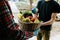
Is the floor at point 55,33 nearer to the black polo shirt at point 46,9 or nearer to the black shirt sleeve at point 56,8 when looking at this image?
the black polo shirt at point 46,9

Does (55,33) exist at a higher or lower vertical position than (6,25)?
lower

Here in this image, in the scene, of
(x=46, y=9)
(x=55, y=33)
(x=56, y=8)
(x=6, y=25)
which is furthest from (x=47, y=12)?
(x=55, y=33)

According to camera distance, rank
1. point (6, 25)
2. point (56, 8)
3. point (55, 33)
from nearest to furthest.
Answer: point (6, 25) → point (56, 8) → point (55, 33)

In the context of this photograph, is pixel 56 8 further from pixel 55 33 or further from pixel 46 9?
pixel 55 33

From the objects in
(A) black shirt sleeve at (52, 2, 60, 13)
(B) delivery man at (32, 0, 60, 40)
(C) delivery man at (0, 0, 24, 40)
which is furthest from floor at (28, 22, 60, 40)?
(C) delivery man at (0, 0, 24, 40)

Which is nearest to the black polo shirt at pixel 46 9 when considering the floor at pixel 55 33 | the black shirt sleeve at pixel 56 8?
the black shirt sleeve at pixel 56 8

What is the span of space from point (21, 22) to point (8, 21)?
1.87ft

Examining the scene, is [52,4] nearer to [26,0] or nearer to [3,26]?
[3,26]

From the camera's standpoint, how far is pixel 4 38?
0.67 meters

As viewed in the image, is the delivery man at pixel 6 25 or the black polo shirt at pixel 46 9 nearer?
the delivery man at pixel 6 25

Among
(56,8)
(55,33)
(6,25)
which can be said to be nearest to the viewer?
(6,25)

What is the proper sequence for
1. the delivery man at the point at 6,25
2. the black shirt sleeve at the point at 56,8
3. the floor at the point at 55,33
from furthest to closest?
1. the floor at the point at 55,33
2. the black shirt sleeve at the point at 56,8
3. the delivery man at the point at 6,25

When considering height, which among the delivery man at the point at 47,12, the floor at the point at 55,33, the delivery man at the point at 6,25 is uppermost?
the delivery man at the point at 6,25

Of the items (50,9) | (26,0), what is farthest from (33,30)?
(26,0)
